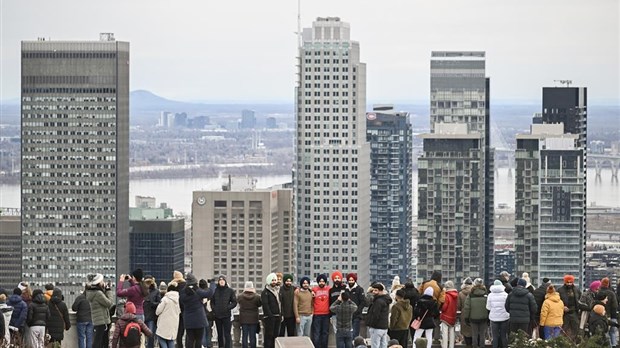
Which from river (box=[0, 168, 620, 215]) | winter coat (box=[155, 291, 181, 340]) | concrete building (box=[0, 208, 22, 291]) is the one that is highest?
winter coat (box=[155, 291, 181, 340])

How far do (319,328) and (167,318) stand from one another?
1859 mm

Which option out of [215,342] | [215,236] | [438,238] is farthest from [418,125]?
[215,342]

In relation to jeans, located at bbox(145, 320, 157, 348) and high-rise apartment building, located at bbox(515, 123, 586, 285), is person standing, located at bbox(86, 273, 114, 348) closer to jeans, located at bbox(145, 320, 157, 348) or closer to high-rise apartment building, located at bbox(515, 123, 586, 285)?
jeans, located at bbox(145, 320, 157, 348)

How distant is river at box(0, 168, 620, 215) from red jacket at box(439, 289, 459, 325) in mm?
93157

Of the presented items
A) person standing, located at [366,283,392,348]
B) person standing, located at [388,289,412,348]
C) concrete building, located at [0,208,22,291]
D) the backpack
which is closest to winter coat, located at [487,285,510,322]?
person standing, located at [388,289,412,348]

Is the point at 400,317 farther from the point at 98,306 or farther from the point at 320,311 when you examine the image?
the point at 98,306

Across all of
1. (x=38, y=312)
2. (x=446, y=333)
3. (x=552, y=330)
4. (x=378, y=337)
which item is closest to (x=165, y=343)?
(x=38, y=312)

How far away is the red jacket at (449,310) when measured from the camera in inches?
683

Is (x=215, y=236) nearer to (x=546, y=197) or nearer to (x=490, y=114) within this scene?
(x=546, y=197)

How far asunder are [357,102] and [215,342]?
108 meters

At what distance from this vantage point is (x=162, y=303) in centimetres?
1645

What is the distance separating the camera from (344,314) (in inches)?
658

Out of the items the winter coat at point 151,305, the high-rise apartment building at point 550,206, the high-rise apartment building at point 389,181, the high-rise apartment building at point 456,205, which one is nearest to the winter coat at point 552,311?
the winter coat at point 151,305

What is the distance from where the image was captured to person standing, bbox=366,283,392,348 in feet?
53.9
